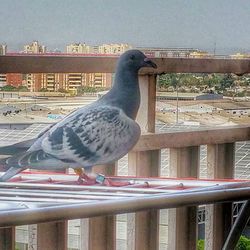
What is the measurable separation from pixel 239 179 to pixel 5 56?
0.69 m

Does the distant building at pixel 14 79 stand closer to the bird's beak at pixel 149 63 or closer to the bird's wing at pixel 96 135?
the bird's wing at pixel 96 135

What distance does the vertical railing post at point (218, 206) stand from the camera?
5.29 ft

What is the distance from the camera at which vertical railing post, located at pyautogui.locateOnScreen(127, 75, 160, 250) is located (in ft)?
4.89

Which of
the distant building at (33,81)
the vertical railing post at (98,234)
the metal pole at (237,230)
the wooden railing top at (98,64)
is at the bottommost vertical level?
the vertical railing post at (98,234)

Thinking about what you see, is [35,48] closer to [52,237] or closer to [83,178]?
[83,178]

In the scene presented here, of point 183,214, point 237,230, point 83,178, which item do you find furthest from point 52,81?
point 237,230

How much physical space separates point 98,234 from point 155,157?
258mm

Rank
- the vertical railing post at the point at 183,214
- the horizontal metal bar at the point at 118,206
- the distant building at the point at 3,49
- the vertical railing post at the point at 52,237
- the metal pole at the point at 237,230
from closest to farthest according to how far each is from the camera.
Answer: the horizontal metal bar at the point at 118,206 < the metal pole at the point at 237,230 < the distant building at the point at 3,49 < the vertical railing post at the point at 52,237 < the vertical railing post at the point at 183,214

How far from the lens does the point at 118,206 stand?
0.62m

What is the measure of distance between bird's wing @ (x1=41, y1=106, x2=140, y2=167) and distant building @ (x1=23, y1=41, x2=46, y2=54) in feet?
0.58

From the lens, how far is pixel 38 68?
55.7 inches

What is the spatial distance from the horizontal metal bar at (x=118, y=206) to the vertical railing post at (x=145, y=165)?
0.79 meters

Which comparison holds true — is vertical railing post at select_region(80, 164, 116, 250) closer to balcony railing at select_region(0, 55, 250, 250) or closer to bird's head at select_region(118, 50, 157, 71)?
balcony railing at select_region(0, 55, 250, 250)

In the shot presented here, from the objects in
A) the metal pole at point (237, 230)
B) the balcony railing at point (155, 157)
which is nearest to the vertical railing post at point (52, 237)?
the balcony railing at point (155, 157)
